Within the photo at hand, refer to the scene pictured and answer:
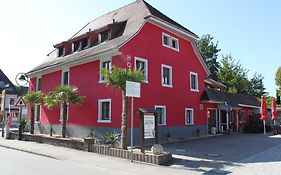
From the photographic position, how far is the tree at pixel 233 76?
49.1 metres

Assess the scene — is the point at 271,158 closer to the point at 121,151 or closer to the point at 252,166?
the point at 252,166

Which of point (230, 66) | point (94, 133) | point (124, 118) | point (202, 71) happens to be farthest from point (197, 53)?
point (230, 66)

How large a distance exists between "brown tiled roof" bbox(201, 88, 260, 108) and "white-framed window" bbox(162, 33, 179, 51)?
5159mm

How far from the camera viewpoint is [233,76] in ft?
162

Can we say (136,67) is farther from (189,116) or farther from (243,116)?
(243,116)

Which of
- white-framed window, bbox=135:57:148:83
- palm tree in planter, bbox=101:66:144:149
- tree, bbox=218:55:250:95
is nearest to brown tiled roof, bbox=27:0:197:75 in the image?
white-framed window, bbox=135:57:148:83

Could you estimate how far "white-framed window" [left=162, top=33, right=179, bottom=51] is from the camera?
2258cm

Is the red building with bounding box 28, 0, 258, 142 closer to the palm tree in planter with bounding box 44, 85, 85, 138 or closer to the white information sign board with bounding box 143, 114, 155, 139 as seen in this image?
the palm tree in planter with bounding box 44, 85, 85, 138

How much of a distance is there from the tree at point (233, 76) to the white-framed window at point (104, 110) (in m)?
32.9

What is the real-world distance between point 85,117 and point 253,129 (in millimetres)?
17273

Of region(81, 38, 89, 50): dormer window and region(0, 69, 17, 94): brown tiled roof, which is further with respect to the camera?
region(0, 69, 17, 94): brown tiled roof

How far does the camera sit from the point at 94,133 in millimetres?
20047

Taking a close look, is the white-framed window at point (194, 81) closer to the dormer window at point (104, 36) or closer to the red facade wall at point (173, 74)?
the red facade wall at point (173, 74)

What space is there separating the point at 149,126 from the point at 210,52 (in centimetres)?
4934
